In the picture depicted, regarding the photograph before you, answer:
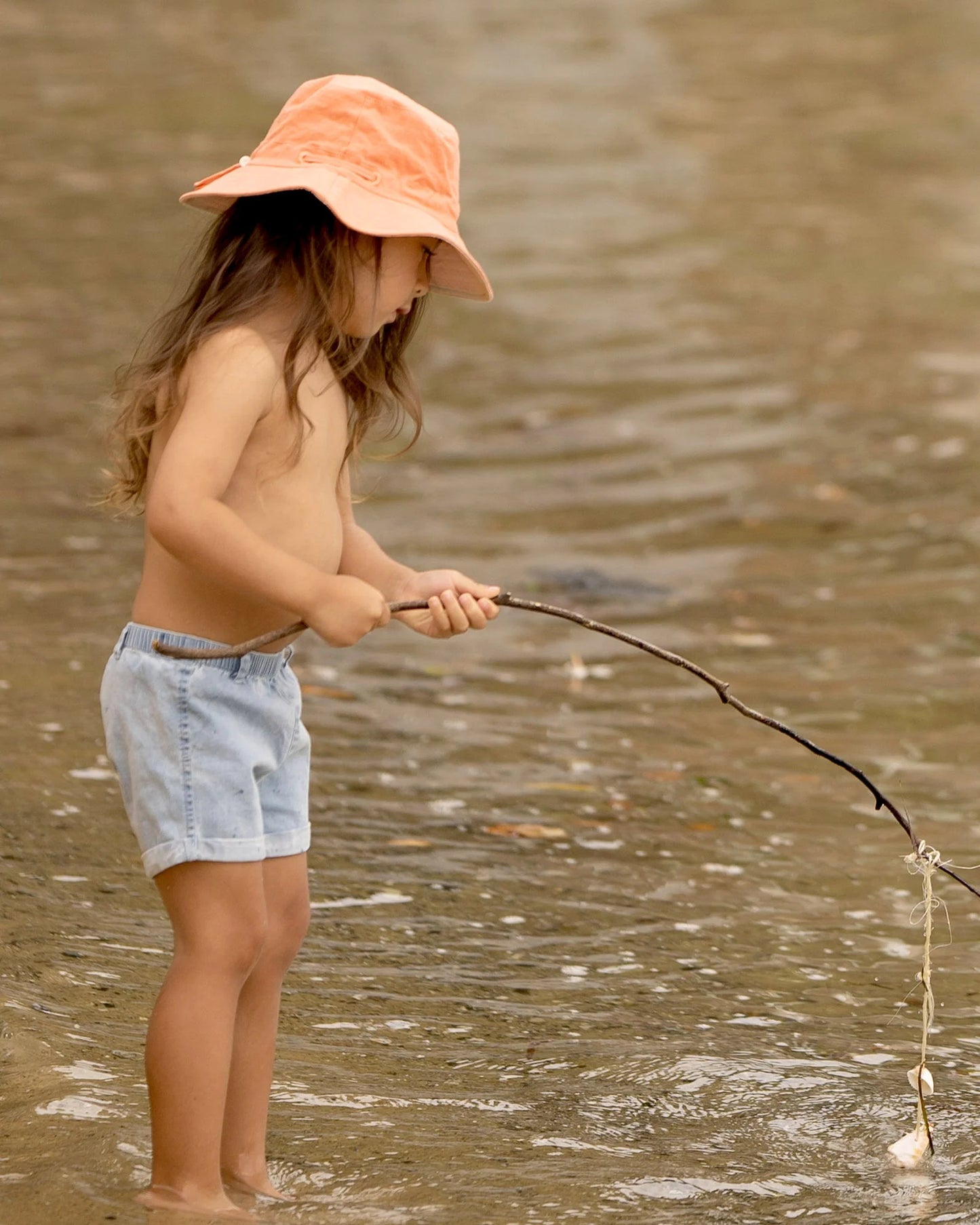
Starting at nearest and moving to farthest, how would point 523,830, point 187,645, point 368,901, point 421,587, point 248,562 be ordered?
point 248,562 → point 187,645 → point 421,587 → point 368,901 → point 523,830

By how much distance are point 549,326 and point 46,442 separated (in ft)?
12.4

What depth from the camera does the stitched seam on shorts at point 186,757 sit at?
289cm

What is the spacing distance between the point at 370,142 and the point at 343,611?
747mm

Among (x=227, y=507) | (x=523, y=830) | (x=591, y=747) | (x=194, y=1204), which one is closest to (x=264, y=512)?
(x=227, y=507)

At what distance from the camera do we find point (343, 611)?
2.88m

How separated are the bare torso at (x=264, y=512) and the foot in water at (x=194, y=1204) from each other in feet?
2.71

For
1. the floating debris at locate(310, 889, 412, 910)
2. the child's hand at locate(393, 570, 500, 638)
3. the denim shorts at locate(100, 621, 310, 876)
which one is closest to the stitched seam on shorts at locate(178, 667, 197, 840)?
the denim shorts at locate(100, 621, 310, 876)

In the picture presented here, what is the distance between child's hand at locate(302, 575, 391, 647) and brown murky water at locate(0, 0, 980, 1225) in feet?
3.00

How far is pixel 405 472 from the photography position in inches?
336

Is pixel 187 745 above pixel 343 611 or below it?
below

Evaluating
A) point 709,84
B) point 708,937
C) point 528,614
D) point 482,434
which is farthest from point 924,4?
point 708,937

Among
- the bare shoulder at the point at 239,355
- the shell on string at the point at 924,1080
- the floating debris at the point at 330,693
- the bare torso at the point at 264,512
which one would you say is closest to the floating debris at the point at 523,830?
the floating debris at the point at 330,693

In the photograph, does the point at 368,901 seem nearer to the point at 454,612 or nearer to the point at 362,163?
the point at 454,612

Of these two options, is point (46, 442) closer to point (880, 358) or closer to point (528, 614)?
point (528, 614)
